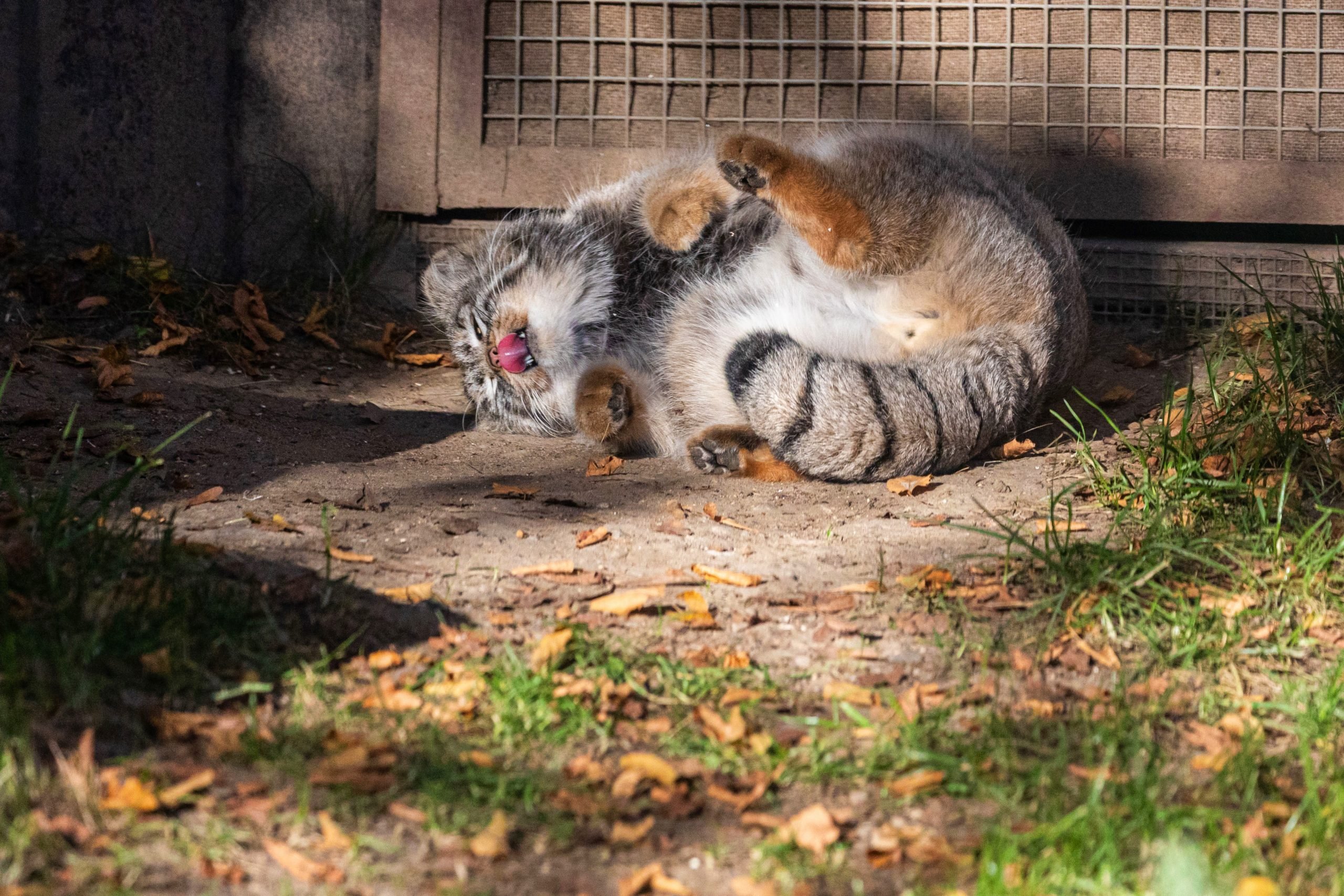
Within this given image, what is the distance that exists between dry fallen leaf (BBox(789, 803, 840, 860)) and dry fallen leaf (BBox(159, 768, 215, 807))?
1.01 m

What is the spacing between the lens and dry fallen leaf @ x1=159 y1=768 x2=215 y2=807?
192 centimetres

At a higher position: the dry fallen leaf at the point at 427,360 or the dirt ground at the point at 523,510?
the dry fallen leaf at the point at 427,360

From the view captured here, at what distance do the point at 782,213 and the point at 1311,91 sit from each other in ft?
9.66

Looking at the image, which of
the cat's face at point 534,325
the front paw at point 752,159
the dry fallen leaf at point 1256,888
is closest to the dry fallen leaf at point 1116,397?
the front paw at point 752,159

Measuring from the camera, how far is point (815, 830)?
199 centimetres

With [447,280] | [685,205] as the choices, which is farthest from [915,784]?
[447,280]

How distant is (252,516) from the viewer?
3.30 m

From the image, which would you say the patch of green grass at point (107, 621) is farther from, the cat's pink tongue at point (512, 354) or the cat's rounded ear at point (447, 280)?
the cat's rounded ear at point (447, 280)

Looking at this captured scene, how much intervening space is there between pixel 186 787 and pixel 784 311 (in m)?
2.65

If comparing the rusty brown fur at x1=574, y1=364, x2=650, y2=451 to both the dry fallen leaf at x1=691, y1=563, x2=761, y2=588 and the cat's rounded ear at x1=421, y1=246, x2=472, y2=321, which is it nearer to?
the cat's rounded ear at x1=421, y1=246, x2=472, y2=321

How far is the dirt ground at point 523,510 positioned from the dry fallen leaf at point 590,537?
3cm

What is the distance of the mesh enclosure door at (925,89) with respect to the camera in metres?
5.25

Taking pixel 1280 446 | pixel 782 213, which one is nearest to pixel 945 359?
pixel 782 213

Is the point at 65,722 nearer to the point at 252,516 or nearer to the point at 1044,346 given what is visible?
the point at 252,516
